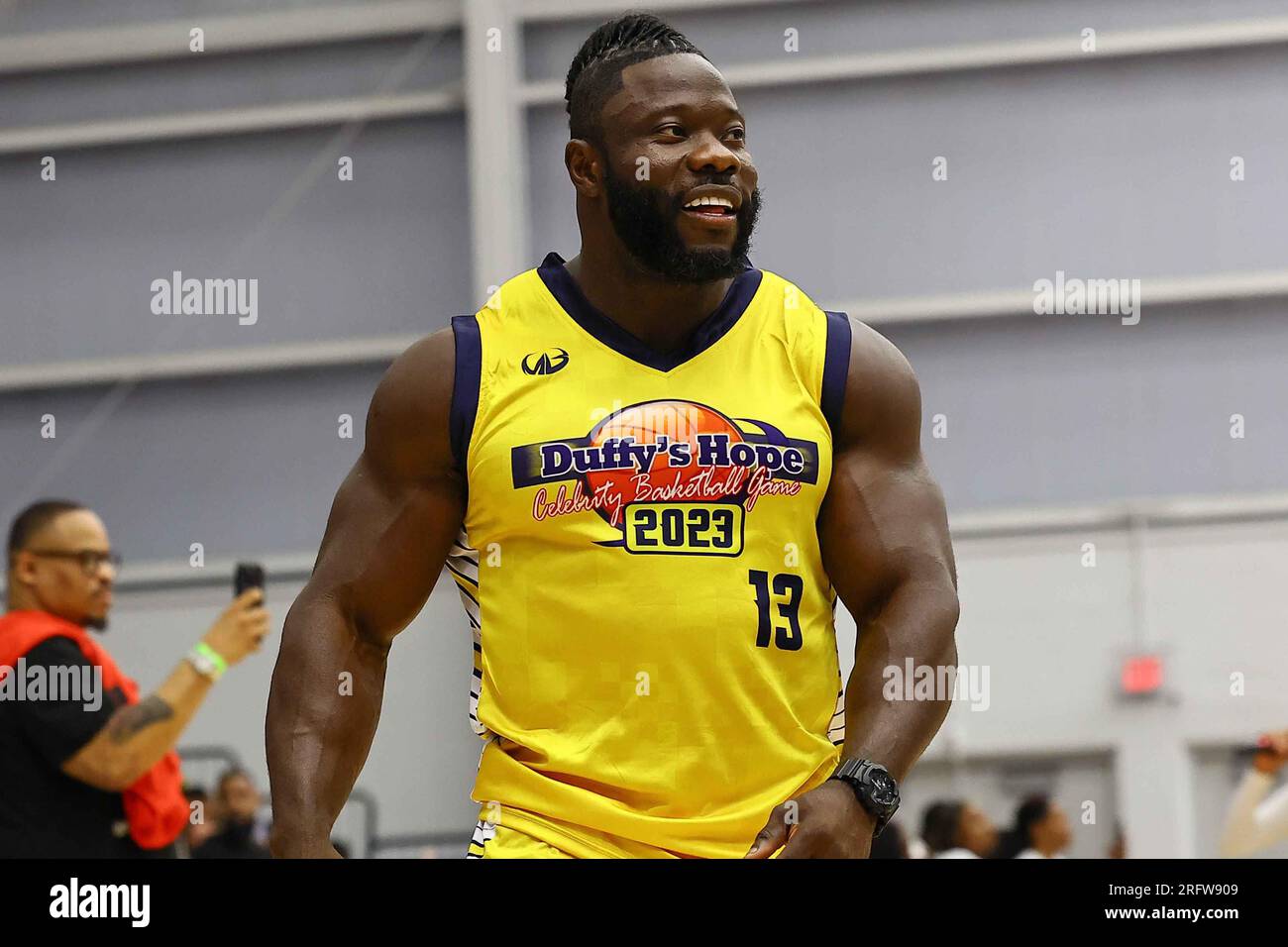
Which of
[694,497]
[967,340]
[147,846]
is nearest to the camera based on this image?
[694,497]

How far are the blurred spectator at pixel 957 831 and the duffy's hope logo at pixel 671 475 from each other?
155 inches

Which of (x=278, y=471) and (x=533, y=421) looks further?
(x=278, y=471)

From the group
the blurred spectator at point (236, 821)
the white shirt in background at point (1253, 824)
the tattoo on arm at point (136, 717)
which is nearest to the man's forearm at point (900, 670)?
the tattoo on arm at point (136, 717)

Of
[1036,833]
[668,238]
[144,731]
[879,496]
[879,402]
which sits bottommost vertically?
[1036,833]

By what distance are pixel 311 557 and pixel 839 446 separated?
531 centimetres

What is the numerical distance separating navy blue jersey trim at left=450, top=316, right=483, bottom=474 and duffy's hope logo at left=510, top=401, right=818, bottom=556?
9 centimetres

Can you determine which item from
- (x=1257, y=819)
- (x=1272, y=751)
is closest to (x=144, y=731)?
(x=1257, y=819)

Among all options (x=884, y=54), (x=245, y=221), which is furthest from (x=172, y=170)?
(x=884, y=54)

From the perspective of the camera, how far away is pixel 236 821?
263 inches

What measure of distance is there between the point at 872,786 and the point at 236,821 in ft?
15.6

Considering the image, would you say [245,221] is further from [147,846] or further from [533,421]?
[533,421]

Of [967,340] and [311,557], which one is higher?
[967,340]

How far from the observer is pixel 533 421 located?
2.48 meters

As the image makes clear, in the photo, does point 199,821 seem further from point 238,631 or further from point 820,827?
point 820,827
